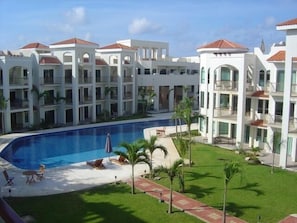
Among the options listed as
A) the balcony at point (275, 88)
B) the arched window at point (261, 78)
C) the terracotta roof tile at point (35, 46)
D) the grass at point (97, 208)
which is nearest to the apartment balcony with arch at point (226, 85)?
the arched window at point (261, 78)

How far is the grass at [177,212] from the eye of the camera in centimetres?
1484

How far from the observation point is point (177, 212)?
15391 mm

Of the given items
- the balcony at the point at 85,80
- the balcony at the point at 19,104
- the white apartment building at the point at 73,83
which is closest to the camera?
the balcony at the point at 19,104

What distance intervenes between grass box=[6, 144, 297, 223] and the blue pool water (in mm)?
8210

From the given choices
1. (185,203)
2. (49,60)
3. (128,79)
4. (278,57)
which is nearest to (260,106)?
(278,57)

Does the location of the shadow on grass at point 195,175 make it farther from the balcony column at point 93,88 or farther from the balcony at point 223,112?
the balcony column at point 93,88

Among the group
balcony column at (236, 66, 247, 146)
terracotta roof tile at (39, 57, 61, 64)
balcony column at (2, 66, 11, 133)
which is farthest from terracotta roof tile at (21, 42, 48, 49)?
balcony column at (236, 66, 247, 146)

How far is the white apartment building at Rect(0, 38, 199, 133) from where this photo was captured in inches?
1412

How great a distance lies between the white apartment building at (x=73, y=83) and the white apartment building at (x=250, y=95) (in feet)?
47.9

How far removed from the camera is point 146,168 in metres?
22.6

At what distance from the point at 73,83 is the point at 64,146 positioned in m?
10.4

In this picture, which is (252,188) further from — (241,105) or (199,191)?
(241,105)

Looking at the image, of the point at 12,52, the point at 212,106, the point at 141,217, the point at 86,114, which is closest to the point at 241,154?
the point at 212,106

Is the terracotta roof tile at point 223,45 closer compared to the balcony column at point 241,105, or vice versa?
the balcony column at point 241,105
